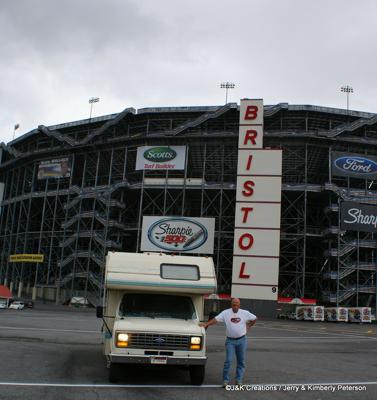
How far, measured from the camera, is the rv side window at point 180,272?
34.8 ft

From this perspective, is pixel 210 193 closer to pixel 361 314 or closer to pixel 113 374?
pixel 361 314

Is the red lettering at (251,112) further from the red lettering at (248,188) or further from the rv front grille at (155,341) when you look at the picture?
the rv front grille at (155,341)

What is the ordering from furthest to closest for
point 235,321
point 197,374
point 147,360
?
point 235,321 → point 197,374 → point 147,360

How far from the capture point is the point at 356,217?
45.5m

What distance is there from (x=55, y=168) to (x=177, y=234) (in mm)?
20187

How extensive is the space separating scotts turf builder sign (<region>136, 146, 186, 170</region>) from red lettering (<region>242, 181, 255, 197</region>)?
10.2m

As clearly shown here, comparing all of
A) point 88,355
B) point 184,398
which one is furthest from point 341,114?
point 184,398

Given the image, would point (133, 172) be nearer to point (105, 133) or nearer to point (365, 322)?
point (105, 133)

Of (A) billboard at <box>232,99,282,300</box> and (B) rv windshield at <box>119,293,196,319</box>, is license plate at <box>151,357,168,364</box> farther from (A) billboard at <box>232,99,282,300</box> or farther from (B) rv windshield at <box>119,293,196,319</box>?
(A) billboard at <box>232,99,282,300</box>

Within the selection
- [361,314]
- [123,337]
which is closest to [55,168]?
[361,314]

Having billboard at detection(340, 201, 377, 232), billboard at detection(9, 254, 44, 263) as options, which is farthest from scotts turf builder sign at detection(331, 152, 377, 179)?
billboard at detection(9, 254, 44, 263)

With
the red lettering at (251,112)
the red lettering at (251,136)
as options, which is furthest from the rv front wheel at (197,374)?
the red lettering at (251,112)

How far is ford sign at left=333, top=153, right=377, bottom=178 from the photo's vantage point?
4898cm

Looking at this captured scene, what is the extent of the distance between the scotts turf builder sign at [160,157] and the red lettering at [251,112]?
32.0 feet
